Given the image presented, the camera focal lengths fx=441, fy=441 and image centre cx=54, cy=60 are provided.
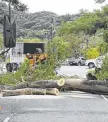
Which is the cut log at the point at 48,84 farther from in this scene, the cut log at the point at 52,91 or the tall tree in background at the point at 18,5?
the tall tree in background at the point at 18,5

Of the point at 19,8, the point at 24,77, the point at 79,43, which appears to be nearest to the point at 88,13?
the point at 24,77

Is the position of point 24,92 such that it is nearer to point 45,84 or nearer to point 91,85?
point 45,84

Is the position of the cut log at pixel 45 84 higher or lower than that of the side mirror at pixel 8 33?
lower

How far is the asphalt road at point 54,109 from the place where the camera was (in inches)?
373

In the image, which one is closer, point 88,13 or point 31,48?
point 88,13

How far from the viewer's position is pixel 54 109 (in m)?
11.0

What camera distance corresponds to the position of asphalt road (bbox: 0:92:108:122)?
373 inches

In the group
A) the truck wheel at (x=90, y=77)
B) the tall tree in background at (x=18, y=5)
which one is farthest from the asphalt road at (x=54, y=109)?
the truck wheel at (x=90, y=77)

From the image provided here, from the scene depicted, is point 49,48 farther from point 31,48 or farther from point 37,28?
point 37,28

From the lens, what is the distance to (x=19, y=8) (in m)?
9.85

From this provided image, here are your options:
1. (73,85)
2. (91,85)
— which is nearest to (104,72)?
(91,85)

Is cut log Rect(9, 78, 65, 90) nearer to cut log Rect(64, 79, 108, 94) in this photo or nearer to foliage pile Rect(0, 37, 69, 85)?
cut log Rect(64, 79, 108, 94)

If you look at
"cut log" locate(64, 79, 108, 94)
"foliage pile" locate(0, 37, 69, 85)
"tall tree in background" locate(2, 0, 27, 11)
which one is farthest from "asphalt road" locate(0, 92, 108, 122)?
"foliage pile" locate(0, 37, 69, 85)

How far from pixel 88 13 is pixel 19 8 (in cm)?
2082
